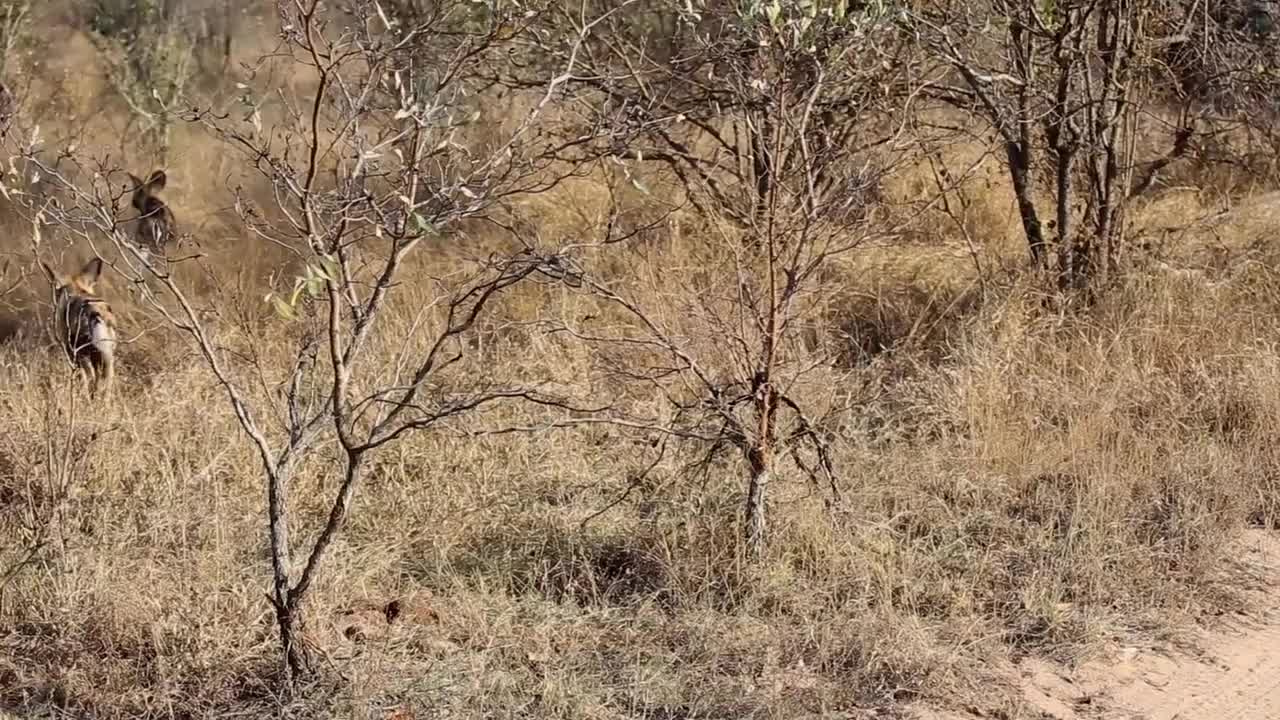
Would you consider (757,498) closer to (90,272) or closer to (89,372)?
(89,372)

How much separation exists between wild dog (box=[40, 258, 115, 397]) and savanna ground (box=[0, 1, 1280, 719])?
0.15 meters

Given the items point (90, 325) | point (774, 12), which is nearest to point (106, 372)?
point (90, 325)

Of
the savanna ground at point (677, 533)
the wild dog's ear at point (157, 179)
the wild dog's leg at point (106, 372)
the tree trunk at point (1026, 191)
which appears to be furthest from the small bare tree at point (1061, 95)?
the wild dog's ear at point (157, 179)

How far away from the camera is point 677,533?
15.3 feet

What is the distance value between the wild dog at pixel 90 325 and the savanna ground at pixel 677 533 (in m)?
0.15

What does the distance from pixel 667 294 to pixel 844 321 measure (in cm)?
165

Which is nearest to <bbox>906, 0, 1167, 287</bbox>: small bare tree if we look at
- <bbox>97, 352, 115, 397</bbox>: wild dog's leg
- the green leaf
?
the green leaf

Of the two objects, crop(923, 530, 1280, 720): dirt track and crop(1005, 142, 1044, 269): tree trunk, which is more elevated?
crop(1005, 142, 1044, 269): tree trunk

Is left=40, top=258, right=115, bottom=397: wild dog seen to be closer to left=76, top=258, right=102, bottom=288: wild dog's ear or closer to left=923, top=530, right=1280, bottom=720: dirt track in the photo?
left=76, top=258, right=102, bottom=288: wild dog's ear

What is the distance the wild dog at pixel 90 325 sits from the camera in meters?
6.45

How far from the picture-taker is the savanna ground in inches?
151

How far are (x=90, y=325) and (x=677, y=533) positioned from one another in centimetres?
384

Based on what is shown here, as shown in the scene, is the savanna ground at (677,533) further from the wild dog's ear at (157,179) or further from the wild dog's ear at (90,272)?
the wild dog's ear at (157,179)

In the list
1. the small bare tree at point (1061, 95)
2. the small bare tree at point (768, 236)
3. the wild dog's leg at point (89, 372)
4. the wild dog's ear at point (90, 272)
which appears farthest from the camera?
the wild dog's ear at point (90, 272)
